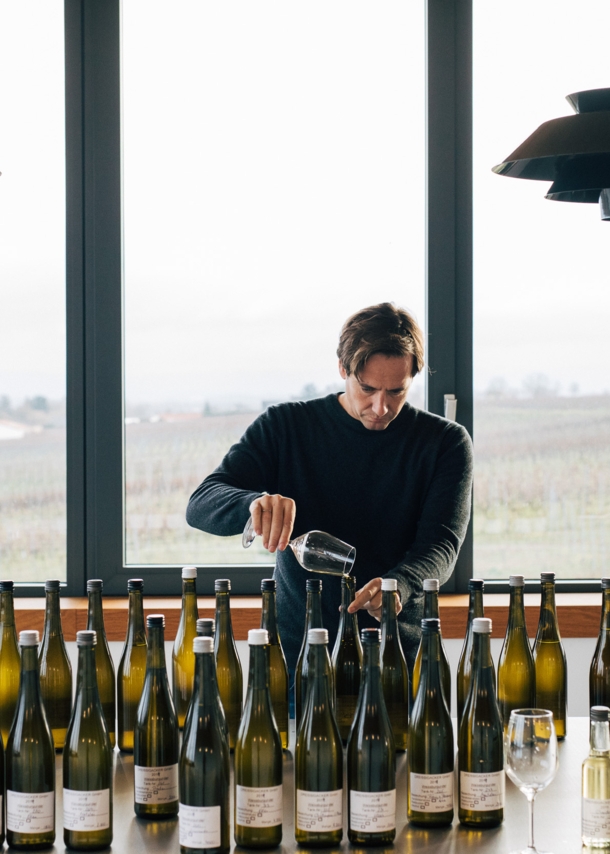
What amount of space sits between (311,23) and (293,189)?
552 mm

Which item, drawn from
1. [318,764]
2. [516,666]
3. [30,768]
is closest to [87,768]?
[30,768]

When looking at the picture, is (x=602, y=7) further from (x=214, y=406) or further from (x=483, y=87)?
(x=214, y=406)

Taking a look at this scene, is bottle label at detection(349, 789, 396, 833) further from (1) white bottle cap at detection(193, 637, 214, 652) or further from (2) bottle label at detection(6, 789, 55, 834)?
(2) bottle label at detection(6, 789, 55, 834)

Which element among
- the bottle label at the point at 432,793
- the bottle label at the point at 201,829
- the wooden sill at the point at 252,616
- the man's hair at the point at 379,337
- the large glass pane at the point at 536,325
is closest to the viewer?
the bottle label at the point at 201,829

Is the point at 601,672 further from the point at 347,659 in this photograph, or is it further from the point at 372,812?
the point at 372,812

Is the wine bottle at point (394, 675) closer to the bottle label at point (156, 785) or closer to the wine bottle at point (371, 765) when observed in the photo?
the wine bottle at point (371, 765)

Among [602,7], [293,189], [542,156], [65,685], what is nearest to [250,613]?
[65,685]

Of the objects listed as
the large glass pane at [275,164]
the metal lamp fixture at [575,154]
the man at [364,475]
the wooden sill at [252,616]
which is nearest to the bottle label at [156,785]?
the man at [364,475]

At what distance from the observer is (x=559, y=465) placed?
310 cm

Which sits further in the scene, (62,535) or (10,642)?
(62,535)

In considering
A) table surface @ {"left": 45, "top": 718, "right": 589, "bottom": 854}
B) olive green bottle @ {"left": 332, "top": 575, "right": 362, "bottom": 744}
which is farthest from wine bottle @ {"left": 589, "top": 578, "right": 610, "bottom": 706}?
olive green bottle @ {"left": 332, "top": 575, "right": 362, "bottom": 744}

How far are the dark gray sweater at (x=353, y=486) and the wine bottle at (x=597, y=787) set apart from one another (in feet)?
2.84

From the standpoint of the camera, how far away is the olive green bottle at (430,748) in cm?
117

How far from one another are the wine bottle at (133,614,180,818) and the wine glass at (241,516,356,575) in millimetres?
361
